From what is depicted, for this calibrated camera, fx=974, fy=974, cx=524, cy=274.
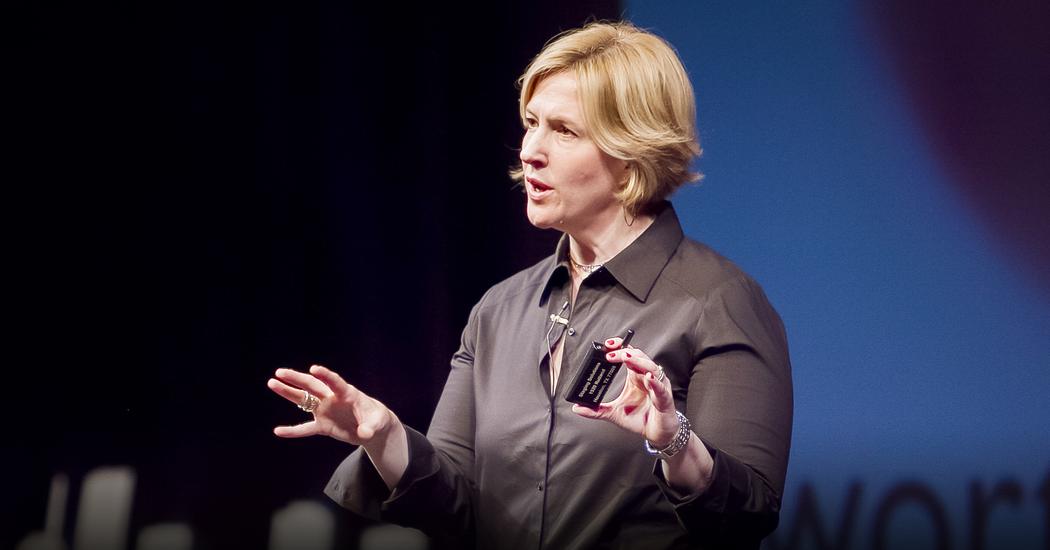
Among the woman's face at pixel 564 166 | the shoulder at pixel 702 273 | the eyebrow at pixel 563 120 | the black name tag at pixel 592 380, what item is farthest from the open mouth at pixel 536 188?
the black name tag at pixel 592 380

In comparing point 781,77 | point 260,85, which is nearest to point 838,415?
point 781,77

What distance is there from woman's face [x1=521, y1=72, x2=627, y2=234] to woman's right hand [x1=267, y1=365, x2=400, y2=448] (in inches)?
17.1

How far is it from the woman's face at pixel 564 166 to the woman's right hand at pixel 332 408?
0.43 metres

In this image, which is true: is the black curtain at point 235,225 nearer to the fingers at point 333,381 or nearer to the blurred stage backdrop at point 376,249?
the blurred stage backdrop at point 376,249

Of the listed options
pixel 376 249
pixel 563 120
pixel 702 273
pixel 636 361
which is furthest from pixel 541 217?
pixel 376 249

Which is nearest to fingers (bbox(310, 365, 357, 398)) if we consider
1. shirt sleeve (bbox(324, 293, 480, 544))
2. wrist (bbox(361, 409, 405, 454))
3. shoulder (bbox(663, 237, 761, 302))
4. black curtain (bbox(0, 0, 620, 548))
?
wrist (bbox(361, 409, 405, 454))

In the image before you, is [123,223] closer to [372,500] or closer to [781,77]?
[372,500]

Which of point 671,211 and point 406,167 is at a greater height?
point 406,167

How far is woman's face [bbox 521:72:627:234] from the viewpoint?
1.59 metres

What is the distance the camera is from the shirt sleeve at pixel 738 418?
4.29 feet

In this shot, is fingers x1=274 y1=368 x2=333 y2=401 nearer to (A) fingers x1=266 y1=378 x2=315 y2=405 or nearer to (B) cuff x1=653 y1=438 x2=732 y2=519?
(A) fingers x1=266 y1=378 x2=315 y2=405

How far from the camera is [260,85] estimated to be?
97.3 inches

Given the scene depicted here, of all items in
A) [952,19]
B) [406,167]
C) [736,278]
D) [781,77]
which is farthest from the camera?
[406,167]

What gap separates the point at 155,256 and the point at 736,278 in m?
1.43
